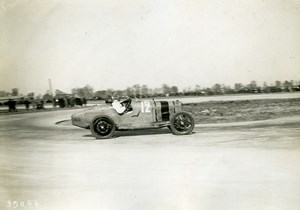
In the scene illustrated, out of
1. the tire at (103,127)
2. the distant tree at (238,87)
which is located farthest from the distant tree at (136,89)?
the distant tree at (238,87)

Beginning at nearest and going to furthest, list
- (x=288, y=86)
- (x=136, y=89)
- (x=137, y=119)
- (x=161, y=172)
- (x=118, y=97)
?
(x=161, y=172) → (x=288, y=86) → (x=136, y=89) → (x=118, y=97) → (x=137, y=119)

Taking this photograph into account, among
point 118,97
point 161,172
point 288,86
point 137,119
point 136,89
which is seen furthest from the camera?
point 137,119

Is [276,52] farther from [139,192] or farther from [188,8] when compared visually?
[139,192]

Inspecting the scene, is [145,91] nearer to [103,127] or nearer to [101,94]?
[101,94]

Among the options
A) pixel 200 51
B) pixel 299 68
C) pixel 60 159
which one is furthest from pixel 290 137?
pixel 60 159

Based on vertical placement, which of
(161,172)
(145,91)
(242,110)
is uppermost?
(145,91)

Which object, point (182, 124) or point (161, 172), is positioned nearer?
point (161, 172)

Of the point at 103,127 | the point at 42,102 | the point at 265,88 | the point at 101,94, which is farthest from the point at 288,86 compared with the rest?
the point at 42,102

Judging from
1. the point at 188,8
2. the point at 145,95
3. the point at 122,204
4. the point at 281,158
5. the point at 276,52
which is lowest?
the point at 122,204

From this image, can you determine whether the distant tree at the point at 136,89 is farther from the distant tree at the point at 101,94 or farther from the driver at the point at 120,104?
the distant tree at the point at 101,94
